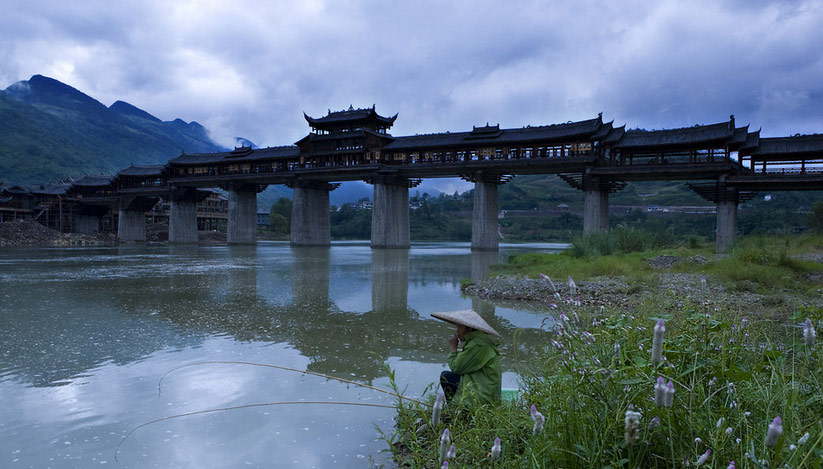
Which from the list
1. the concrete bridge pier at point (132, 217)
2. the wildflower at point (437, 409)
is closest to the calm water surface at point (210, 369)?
the wildflower at point (437, 409)

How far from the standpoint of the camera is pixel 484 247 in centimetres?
4378

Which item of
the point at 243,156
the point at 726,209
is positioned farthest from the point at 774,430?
the point at 243,156

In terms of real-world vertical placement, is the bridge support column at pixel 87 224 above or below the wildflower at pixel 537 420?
above

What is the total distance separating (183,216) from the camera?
62594 mm

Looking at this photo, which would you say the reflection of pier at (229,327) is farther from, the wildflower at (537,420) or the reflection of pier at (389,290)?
the wildflower at (537,420)

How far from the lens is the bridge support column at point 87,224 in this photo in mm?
68812

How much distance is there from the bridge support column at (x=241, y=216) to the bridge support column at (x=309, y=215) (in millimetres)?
8681

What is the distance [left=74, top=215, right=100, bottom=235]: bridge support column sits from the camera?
226 feet

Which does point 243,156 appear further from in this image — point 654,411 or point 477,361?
point 654,411

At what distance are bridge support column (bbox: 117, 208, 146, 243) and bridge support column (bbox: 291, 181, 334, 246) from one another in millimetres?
26189

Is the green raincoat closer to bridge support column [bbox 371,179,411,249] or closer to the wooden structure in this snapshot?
the wooden structure

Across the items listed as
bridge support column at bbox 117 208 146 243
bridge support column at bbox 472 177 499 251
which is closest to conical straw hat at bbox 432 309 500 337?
bridge support column at bbox 472 177 499 251

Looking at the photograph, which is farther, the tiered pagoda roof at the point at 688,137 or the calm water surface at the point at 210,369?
the tiered pagoda roof at the point at 688,137

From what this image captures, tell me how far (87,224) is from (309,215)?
126 ft
